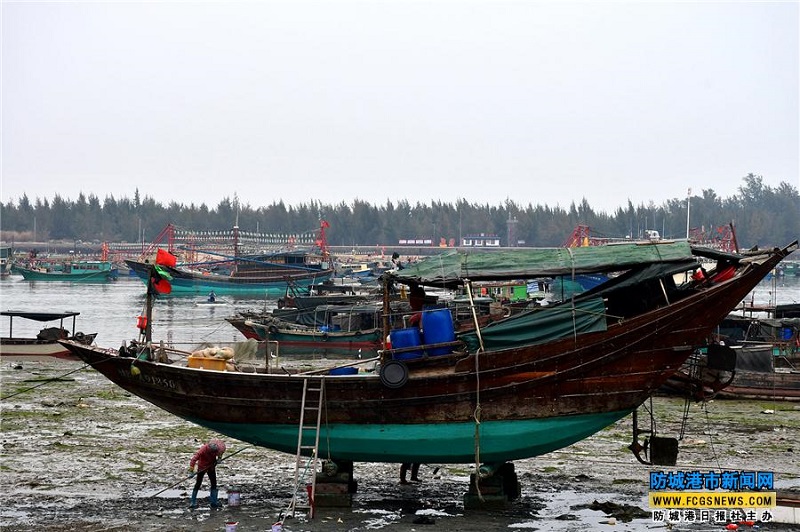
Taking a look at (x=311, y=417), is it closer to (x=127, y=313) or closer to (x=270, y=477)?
(x=270, y=477)

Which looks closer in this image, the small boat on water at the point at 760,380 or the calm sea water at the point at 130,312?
the small boat on water at the point at 760,380

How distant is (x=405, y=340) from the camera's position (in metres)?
13.6

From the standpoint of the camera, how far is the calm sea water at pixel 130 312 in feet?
145

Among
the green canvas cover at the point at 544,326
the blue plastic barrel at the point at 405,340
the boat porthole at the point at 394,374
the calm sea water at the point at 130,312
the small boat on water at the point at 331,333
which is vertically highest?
the green canvas cover at the point at 544,326

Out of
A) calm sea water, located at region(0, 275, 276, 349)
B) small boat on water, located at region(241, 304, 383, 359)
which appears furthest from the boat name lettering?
small boat on water, located at region(241, 304, 383, 359)

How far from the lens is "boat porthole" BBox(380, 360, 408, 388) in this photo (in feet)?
43.7

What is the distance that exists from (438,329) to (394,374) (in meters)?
0.87

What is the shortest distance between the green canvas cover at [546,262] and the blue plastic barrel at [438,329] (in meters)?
0.46

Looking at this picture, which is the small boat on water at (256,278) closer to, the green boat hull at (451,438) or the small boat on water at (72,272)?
the small boat on water at (72,272)

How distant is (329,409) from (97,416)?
8.50m

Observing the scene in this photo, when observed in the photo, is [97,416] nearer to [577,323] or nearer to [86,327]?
[577,323]

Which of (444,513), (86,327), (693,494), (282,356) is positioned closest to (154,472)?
(444,513)

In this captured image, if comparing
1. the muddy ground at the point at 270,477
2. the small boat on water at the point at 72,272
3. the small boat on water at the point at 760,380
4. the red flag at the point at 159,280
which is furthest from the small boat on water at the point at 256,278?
the red flag at the point at 159,280

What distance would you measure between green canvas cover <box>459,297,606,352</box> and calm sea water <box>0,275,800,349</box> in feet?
55.1
